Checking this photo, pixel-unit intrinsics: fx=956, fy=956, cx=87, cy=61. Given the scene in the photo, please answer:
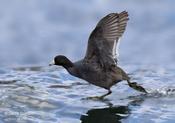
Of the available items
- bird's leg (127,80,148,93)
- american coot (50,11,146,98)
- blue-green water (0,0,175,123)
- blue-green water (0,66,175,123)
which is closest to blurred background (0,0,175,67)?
blue-green water (0,0,175,123)

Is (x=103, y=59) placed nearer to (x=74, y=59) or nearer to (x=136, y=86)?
(x=136, y=86)

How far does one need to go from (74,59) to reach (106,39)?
5.81 meters

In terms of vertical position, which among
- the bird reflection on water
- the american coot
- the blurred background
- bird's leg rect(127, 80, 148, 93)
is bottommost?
the bird reflection on water

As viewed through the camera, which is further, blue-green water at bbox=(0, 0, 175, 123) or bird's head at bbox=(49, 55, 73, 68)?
bird's head at bbox=(49, 55, 73, 68)

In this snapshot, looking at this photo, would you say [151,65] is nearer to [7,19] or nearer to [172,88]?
[172,88]

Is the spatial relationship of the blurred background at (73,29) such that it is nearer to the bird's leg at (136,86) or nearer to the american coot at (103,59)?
the bird's leg at (136,86)

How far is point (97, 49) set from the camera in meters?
14.6

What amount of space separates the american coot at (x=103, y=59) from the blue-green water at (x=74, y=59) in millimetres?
318

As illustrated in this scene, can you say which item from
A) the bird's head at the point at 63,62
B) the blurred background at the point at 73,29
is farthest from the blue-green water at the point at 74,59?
the bird's head at the point at 63,62

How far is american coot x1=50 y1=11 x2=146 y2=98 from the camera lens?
14539 mm

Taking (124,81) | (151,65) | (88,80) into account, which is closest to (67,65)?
(88,80)

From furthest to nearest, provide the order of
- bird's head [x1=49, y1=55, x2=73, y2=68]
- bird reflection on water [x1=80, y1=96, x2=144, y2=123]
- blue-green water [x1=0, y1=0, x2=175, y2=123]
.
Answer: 1. bird's head [x1=49, y1=55, x2=73, y2=68]
2. blue-green water [x1=0, y1=0, x2=175, y2=123]
3. bird reflection on water [x1=80, y1=96, x2=144, y2=123]

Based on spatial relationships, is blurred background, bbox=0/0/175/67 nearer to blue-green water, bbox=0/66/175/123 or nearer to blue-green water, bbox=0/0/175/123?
blue-green water, bbox=0/0/175/123

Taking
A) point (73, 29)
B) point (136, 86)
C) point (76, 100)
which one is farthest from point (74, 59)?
point (76, 100)
